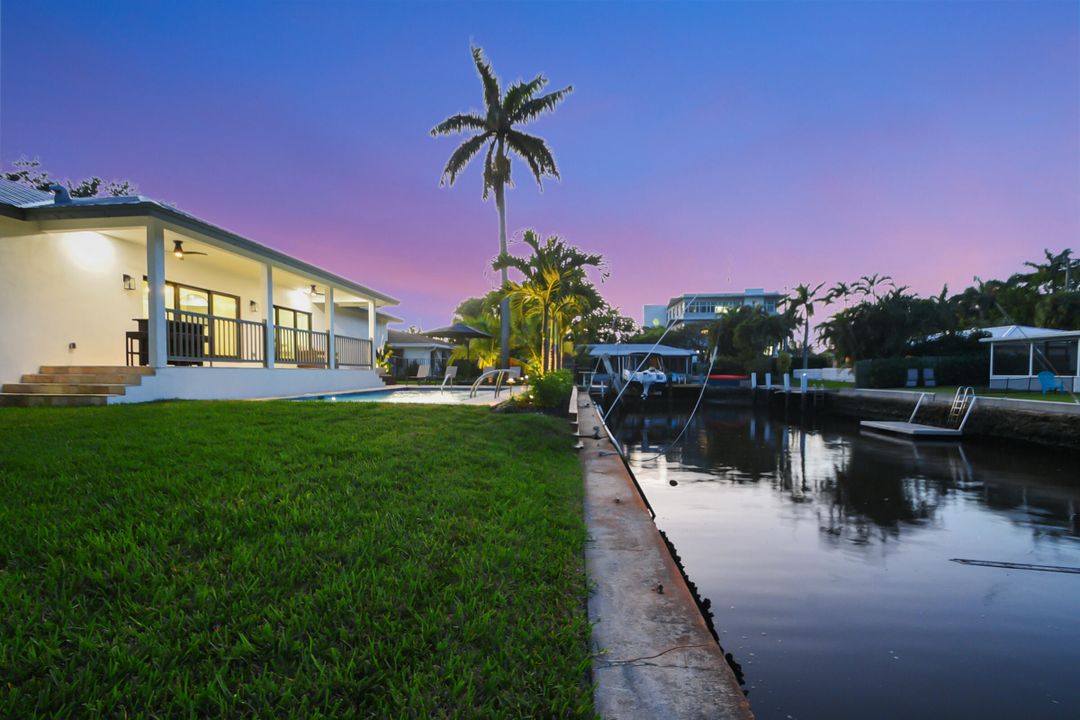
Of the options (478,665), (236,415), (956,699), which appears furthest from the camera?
(236,415)

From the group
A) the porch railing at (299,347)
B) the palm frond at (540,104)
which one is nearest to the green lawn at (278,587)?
the porch railing at (299,347)

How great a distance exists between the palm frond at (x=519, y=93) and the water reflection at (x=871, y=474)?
15.2m

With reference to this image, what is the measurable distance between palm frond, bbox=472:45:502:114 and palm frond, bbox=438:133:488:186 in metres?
1.39

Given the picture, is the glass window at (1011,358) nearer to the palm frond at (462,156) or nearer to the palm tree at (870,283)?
the palm tree at (870,283)

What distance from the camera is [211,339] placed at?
412 inches

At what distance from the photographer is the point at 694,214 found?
37906mm

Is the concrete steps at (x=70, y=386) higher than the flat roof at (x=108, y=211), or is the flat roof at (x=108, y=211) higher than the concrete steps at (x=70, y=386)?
the flat roof at (x=108, y=211)

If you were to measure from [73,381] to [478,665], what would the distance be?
10.4 metres

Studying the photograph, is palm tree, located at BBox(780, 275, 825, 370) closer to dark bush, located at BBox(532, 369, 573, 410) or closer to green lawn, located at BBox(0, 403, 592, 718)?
dark bush, located at BBox(532, 369, 573, 410)

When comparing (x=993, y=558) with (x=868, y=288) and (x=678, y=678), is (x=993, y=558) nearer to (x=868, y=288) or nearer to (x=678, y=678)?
(x=678, y=678)

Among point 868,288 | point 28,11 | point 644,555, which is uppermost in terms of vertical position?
point 28,11

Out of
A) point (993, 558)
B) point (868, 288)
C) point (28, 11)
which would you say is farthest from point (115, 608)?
point (868, 288)

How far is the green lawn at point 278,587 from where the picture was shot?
178 cm

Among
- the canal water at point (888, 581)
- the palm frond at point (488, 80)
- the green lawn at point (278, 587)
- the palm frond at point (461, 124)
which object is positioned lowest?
the canal water at point (888, 581)
